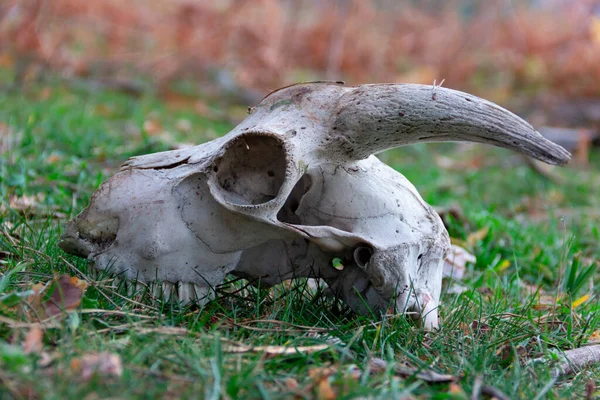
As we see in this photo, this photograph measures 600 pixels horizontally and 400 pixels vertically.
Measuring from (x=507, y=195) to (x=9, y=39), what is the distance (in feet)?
22.4

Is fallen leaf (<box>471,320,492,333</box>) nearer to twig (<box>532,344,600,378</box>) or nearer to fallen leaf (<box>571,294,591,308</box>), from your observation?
twig (<box>532,344,600,378</box>)

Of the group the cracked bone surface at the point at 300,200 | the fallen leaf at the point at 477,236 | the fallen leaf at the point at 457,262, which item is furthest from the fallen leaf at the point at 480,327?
the fallen leaf at the point at 477,236

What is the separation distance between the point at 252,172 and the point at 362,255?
1.68ft

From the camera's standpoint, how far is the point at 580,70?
12266mm

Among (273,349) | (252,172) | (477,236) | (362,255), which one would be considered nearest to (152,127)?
(477,236)

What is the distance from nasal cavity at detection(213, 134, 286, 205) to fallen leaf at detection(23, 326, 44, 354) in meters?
0.81

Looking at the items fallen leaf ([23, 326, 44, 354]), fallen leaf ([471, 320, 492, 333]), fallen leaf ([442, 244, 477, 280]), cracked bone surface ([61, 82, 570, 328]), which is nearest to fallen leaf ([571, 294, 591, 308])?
fallen leaf ([442, 244, 477, 280])

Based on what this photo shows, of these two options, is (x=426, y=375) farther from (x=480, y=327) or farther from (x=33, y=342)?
(x=33, y=342)

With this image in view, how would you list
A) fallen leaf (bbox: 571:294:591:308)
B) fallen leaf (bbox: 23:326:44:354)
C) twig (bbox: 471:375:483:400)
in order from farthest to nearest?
fallen leaf (bbox: 571:294:591:308)
twig (bbox: 471:375:483:400)
fallen leaf (bbox: 23:326:44:354)

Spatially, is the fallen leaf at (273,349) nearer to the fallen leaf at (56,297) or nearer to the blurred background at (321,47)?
the fallen leaf at (56,297)

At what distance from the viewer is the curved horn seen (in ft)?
7.45

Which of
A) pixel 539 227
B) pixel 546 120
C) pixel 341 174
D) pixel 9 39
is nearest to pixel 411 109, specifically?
pixel 341 174

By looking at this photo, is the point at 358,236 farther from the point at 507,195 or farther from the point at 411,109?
the point at 507,195

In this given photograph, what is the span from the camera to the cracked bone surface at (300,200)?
7.43 feet
